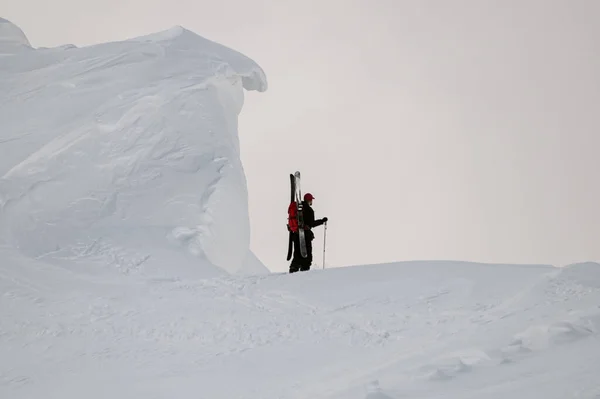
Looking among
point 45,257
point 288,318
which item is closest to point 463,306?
point 288,318

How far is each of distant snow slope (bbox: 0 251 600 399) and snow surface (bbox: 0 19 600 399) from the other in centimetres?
3

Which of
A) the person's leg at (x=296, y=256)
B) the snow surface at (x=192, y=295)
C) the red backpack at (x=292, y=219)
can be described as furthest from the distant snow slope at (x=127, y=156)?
the red backpack at (x=292, y=219)

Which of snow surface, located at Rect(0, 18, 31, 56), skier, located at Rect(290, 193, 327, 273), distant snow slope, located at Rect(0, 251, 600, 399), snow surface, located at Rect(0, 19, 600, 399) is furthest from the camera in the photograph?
snow surface, located at Rect(0, 18, 31, 56)

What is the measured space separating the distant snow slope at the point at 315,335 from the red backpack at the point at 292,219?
1.74m

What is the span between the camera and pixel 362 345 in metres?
7.66

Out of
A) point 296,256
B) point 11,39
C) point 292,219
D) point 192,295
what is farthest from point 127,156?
point 11,39

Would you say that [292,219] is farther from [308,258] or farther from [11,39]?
[11,39]

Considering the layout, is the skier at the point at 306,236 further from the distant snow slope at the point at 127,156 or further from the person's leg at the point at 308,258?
the distant snow slope at the point at 127,156

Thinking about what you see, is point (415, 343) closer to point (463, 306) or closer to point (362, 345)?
point (362, 345)

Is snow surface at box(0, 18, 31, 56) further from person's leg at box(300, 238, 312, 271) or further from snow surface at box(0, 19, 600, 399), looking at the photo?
person's leg at box(300, 238, 312, 271)

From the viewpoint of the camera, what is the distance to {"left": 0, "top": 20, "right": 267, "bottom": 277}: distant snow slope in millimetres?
13984

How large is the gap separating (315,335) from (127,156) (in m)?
10.1

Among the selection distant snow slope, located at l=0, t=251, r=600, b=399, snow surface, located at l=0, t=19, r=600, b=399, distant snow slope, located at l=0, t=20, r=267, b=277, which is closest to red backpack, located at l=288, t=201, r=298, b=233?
snow surface, located at l=0, t=19, r=600, b=399

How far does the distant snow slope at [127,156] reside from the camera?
45.9ft
